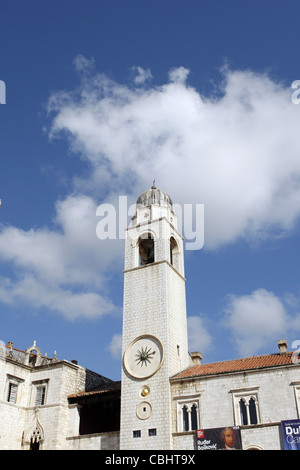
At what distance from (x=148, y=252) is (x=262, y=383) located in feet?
55.6

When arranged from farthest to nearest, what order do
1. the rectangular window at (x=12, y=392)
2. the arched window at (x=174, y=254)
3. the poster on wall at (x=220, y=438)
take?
the arched window at (x=174, y=254) → the rectangular window at (x=12, y=392) → the poster on wall at (x=220, y=438)

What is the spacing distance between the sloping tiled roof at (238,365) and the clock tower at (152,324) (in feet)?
4.73

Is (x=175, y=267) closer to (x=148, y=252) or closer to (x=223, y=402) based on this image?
(x=148, y=252)

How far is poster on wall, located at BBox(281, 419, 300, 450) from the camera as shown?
27.0 metres

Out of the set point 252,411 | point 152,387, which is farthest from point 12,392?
point 252,411

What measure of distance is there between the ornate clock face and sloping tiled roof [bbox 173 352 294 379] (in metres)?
1.87

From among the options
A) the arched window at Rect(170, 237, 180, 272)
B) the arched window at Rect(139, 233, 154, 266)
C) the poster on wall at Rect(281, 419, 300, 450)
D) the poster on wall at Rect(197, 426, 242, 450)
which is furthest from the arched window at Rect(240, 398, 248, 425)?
the arched window at Rect(139, 233, 154, 266)

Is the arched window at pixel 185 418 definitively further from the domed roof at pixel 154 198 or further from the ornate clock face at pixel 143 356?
the domed roof at pixel 154 198

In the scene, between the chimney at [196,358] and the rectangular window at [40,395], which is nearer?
the chimney at [196,358]

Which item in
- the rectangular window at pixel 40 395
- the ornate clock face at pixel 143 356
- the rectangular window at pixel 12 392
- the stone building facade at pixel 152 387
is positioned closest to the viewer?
the stone building facade at pixel 152 387

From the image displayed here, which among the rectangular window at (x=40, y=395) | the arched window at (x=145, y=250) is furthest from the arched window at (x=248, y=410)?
the rectangular window at (x=40, y=395)

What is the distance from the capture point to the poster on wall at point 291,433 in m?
27.0

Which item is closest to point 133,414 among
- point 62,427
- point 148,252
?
point 62,427

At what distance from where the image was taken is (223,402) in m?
30.2
